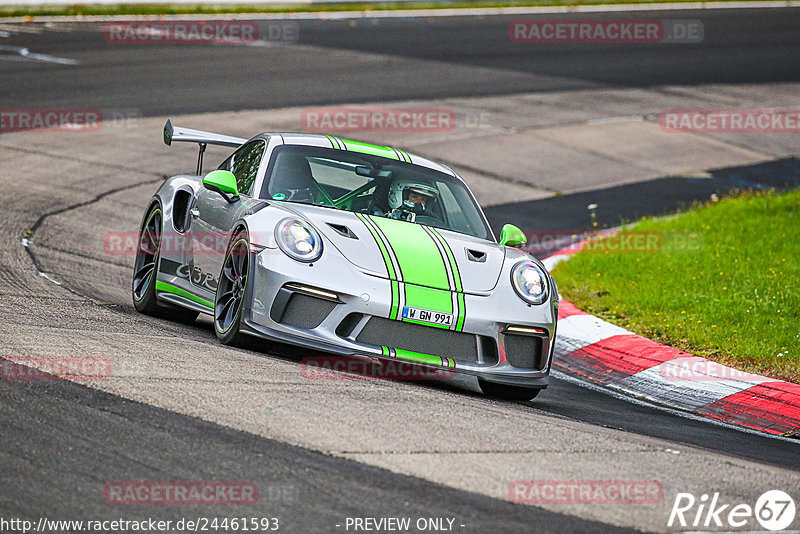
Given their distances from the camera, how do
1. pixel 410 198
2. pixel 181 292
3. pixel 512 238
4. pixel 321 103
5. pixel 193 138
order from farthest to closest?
pixel 321 103
pixel 193 138
pixel 181 292
pixel 410 198
pixel 512 238

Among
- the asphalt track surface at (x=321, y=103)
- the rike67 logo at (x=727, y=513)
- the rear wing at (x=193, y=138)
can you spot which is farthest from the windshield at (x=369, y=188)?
the rike67 logo at (x=727, y=513)

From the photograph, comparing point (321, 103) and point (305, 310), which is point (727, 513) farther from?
point (321, 103)

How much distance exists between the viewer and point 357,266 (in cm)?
642

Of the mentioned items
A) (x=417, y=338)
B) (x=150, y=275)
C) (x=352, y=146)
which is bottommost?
(x=150, y=275)

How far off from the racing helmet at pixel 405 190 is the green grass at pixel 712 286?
88.8 inches

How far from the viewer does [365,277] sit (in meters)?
6.36

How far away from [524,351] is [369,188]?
1.66 m

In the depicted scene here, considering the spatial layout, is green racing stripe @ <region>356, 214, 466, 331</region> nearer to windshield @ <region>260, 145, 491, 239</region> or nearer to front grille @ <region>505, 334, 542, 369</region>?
front grille @ <region>505, 334, 542, 369</region>

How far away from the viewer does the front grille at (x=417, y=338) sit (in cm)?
629

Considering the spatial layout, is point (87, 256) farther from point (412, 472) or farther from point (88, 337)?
point (412, 472)

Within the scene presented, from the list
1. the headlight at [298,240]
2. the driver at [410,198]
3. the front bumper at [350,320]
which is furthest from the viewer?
the driver at [410,198]

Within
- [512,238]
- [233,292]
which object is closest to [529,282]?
[512,238]

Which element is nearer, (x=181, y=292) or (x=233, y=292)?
(x=233, y=292)

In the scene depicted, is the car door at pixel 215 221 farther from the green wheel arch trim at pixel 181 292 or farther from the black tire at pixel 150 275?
the black tire at pixel 150 275
